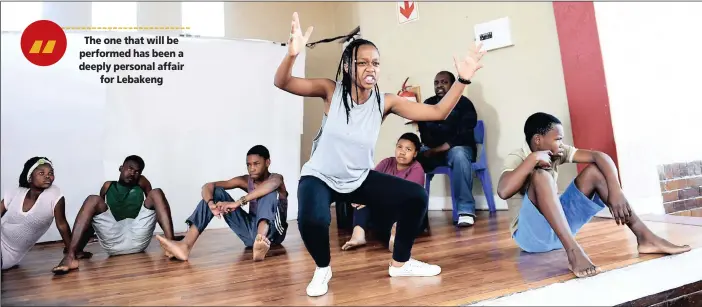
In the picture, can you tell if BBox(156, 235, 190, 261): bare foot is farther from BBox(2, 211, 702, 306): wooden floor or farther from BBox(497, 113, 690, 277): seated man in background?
BBox(497, 113, 690, 277): seated man in background

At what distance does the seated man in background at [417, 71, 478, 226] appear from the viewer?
10.0ft

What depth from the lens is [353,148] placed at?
1.52 meters

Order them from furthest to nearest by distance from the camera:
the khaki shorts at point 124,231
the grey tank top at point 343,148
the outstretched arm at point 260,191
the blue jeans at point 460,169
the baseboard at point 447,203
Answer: the baseboard at point 447,203 < the blue jeans at point 460,169 < the khaki shorts at point 124,231 < the outstretched arm at point 260,191 < the grey tank top at point 343,148

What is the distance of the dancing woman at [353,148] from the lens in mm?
1480

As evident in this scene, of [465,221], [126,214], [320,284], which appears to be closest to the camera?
[320,284]

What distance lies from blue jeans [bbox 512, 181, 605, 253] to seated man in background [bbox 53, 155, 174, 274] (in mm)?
1866

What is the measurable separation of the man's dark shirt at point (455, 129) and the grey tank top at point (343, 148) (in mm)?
1744

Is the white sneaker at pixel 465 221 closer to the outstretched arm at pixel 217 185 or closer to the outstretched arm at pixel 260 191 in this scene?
the outstretched arm at pixel 260 191

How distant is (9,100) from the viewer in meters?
3.16

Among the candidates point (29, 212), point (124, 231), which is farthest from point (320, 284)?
point (29, 212)

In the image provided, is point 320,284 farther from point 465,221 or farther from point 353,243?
point 465,221

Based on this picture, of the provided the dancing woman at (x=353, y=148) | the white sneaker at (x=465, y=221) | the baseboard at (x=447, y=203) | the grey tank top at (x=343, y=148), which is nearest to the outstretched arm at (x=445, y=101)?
the dancing woman at (x=353, y=148)

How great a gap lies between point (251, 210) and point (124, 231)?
705 millimetres

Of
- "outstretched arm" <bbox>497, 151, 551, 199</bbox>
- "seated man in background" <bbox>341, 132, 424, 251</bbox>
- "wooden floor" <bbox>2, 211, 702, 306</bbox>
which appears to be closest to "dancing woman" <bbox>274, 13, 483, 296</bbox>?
"wooden floor" <bbox>2, 211, 702, 306</bbox>
